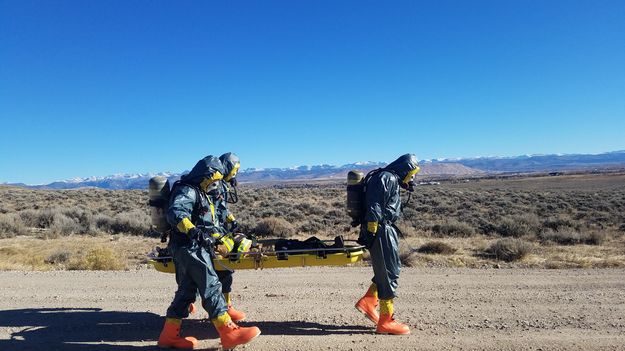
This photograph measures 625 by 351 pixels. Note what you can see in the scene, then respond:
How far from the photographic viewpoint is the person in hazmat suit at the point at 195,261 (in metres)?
4.95

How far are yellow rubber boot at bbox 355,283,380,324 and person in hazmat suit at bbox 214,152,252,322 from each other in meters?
1.63

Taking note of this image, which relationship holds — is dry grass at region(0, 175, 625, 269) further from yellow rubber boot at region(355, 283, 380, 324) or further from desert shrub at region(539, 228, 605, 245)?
yellow rubber boot at region(355, 283, 380, 324)

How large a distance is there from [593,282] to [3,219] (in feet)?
63.6

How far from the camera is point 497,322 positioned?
19.2 feet

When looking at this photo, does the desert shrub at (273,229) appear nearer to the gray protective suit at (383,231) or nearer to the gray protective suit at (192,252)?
the gray protective suit at (383,231)

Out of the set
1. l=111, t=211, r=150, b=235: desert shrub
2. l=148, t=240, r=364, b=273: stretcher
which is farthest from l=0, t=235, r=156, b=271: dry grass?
l=148, t=240, r=364, b=273: stretcher

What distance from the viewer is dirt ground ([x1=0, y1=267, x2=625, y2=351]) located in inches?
210

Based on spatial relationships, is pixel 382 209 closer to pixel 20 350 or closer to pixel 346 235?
pixel 20 350

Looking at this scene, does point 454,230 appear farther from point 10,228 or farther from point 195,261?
point 10,228

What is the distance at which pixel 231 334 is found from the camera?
16.3 ft

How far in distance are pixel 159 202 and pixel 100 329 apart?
190 centimetres

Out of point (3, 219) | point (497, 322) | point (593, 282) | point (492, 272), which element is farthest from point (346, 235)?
point (3, 219)

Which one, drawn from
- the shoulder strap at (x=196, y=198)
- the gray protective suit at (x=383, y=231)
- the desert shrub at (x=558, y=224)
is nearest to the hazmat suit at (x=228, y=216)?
the shoulder strap at (x=196, y=198)

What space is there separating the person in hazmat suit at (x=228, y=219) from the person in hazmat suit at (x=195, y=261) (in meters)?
0.78
